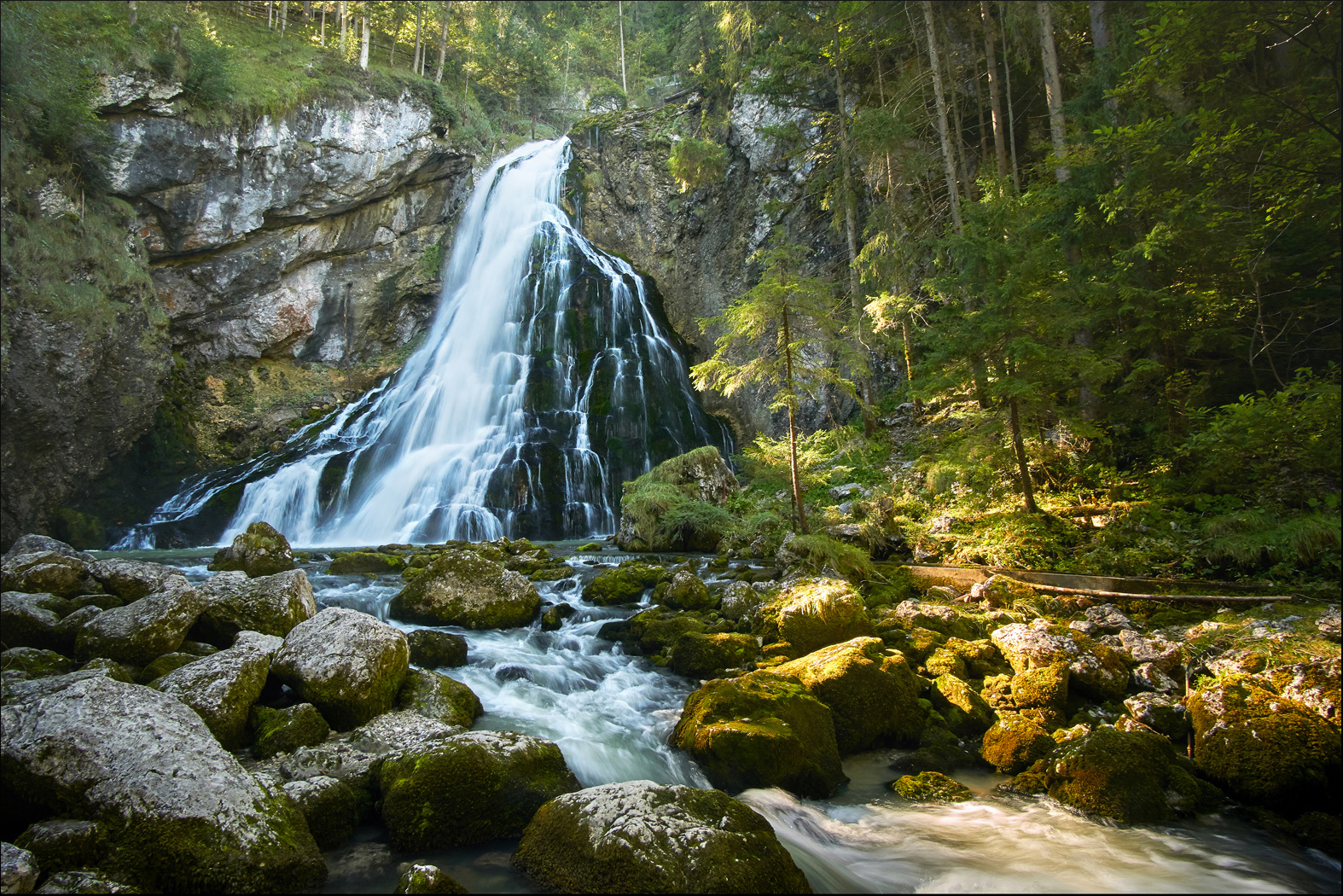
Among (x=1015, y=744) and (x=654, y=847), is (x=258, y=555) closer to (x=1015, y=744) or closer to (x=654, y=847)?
(x=654, y=847)

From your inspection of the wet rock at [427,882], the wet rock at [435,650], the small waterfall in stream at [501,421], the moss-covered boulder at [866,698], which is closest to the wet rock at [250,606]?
the wet rock at [435,650]

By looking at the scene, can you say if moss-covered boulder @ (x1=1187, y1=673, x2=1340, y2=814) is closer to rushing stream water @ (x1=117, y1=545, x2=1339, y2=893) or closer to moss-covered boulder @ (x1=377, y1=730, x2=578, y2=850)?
rushing stream water @ (x1=117, y1=545, x2=1339, y2=893)

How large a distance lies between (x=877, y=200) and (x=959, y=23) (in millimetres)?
5291

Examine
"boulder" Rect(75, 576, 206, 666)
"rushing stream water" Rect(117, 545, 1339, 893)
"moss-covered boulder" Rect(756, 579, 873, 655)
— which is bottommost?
"rushing stream water" Rect(117, 545, 1339, 893)

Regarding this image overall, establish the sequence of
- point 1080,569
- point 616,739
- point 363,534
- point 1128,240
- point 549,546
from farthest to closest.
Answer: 1. point 363,534
2. point 549,546
3. point 1128,240
4. point 1080,569
5. point 616,739

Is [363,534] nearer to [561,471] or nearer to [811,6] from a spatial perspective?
[561,471]

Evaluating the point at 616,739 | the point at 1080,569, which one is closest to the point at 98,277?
the point at 616,739

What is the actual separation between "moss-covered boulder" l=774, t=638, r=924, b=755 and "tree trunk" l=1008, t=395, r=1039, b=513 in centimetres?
485

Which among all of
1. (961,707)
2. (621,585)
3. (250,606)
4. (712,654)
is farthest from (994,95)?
(250,606)

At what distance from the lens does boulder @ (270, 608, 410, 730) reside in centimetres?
487

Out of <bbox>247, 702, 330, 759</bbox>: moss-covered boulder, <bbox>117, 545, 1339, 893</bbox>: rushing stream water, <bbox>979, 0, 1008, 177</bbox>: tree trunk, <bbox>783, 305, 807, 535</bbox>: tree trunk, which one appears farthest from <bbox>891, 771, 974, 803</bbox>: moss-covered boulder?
<bbox>979, 0, 1008, 177</bbox>: tree trunk

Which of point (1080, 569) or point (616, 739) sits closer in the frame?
point (616, 739)

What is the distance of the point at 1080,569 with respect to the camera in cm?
815

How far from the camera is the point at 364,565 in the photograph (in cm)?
1175
